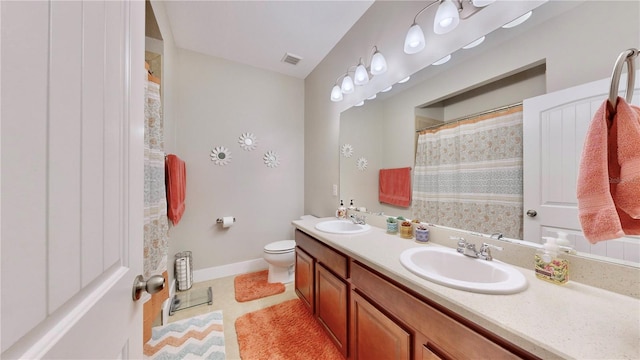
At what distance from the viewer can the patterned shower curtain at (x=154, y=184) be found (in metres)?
1.21

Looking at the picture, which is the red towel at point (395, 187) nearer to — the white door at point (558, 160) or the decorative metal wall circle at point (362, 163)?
the decorative metal wall circle at point (362, 163)

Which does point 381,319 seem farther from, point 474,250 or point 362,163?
point 362,163

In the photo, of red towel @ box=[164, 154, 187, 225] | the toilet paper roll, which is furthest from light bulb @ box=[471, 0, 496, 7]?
the toilet paper roll

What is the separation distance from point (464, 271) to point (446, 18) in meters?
1.35

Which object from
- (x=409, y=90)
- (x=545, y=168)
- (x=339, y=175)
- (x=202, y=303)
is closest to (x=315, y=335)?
(x=202, y=303)

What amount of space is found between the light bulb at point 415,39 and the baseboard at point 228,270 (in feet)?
8.97

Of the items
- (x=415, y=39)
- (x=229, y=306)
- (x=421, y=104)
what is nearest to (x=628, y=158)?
(x=421, y=104)

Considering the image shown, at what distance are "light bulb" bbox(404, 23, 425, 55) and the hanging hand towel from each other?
1.07 metres

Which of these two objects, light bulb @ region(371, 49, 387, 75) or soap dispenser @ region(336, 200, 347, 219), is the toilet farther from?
light bulb @ region(371, 49, 387, 75)

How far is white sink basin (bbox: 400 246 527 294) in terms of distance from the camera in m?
0.78

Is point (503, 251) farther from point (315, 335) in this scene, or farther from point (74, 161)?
point (74, 161)

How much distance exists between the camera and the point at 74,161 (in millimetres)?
357

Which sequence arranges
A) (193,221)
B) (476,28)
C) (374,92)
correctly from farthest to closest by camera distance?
(193,221) → (374,92) → (476,28)

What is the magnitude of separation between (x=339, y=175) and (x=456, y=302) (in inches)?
65.5
